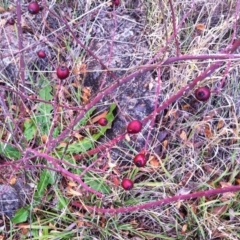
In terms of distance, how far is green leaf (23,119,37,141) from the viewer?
6.52 ft

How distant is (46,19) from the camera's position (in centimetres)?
228

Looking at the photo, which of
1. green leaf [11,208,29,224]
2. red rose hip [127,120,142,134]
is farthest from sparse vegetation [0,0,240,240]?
red rose hip [127,120,142,134]

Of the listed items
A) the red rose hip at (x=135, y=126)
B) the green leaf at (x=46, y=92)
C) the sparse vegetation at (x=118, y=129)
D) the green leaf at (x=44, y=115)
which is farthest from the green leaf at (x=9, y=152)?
the red rose hip at (x=135, y=126)

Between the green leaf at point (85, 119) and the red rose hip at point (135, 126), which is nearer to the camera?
the red rose hip at point (135, 126)

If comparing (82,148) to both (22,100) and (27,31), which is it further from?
(27,31)

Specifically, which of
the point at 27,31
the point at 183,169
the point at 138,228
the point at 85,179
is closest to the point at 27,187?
the point at 85,179

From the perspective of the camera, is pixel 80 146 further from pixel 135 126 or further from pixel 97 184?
pixel 135 126

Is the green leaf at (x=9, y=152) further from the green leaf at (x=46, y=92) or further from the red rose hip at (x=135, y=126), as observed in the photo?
the red rose hip at (x=135, y=126)

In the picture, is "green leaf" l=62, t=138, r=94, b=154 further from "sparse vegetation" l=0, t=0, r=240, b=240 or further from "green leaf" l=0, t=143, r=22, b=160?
"green leaf" l=0, t=143, r=22, b=160

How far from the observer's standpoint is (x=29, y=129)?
6.57 ft

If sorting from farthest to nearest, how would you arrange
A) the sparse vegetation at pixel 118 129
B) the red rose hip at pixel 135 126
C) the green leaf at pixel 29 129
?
the green leaf at pixel 29 129 → the sparse vegetation at pixel 118 129 → the red rose hip at pixel 135 126

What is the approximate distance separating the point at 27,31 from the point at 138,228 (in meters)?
1.18

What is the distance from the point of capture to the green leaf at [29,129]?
1.99 metres

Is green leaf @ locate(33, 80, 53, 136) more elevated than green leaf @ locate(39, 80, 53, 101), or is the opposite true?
A: green leaf @ locate(39, 80, 53, 101)
